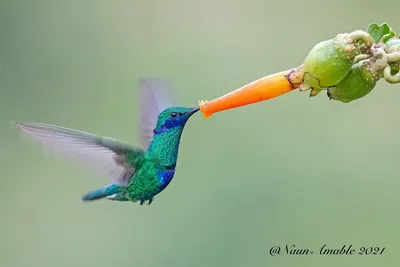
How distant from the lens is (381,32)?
181cm

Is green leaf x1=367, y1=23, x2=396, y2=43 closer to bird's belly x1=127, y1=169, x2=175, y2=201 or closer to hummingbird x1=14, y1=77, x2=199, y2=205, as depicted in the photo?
hummingbird x1=14, y1=77, x2=199, y2=205

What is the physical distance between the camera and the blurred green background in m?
4.11

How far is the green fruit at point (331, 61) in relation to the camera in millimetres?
1761

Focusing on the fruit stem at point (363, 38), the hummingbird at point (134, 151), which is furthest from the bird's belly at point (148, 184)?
the fruit stem at point (363, 38)

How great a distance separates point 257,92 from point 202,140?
2.81 metres

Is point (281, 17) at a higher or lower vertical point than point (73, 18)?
lower

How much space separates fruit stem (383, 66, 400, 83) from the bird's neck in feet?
2.38

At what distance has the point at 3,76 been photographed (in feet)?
17.2

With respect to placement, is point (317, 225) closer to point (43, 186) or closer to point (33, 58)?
point (43, 186)

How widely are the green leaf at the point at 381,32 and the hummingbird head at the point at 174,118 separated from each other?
0.60m

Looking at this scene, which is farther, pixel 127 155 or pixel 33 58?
pixel 33 58

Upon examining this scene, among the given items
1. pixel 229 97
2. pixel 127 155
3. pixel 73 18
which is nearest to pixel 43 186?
pixel 73 18

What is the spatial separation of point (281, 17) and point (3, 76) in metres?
2.03

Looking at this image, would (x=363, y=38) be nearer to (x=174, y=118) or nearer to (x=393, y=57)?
(x=393, y=57)
